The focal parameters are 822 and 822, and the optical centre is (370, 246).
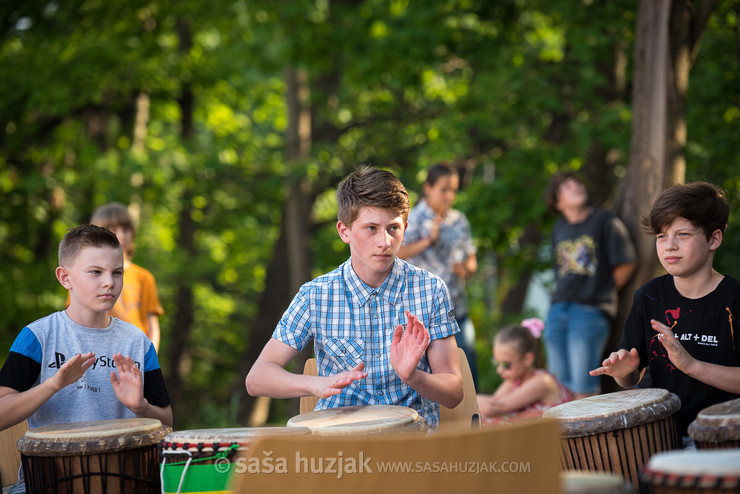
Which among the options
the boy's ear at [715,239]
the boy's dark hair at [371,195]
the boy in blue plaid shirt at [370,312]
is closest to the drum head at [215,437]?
the boy in blue plaid shirt at [370,312]

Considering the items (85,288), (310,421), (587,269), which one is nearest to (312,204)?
(587,269)

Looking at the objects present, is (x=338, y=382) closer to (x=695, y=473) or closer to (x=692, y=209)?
(x=695, y=473)

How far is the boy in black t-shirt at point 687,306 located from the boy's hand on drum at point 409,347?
836 millimetres

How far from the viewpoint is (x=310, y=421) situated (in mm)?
2873

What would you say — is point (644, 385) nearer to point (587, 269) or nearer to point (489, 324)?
point (587, 269)

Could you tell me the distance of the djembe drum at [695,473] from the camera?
2.17 metres

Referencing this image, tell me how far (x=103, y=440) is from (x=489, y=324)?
356 inches

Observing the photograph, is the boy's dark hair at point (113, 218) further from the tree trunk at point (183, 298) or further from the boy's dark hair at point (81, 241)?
the tree trunk at point (183, 298)

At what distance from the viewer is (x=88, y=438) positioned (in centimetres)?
310

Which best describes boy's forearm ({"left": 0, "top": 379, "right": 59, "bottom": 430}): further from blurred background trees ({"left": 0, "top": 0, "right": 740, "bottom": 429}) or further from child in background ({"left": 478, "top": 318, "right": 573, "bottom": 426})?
blurred background trees ({"left": 0, "top": 0, "right": 740, "bottom": 429})

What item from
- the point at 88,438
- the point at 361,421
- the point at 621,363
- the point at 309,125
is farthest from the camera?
the point at 309,125

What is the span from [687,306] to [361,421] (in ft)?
5.08

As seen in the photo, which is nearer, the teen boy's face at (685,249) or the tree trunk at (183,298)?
the teen boy's face at (685,249)

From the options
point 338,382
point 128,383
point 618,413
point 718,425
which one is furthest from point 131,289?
point 718,425
